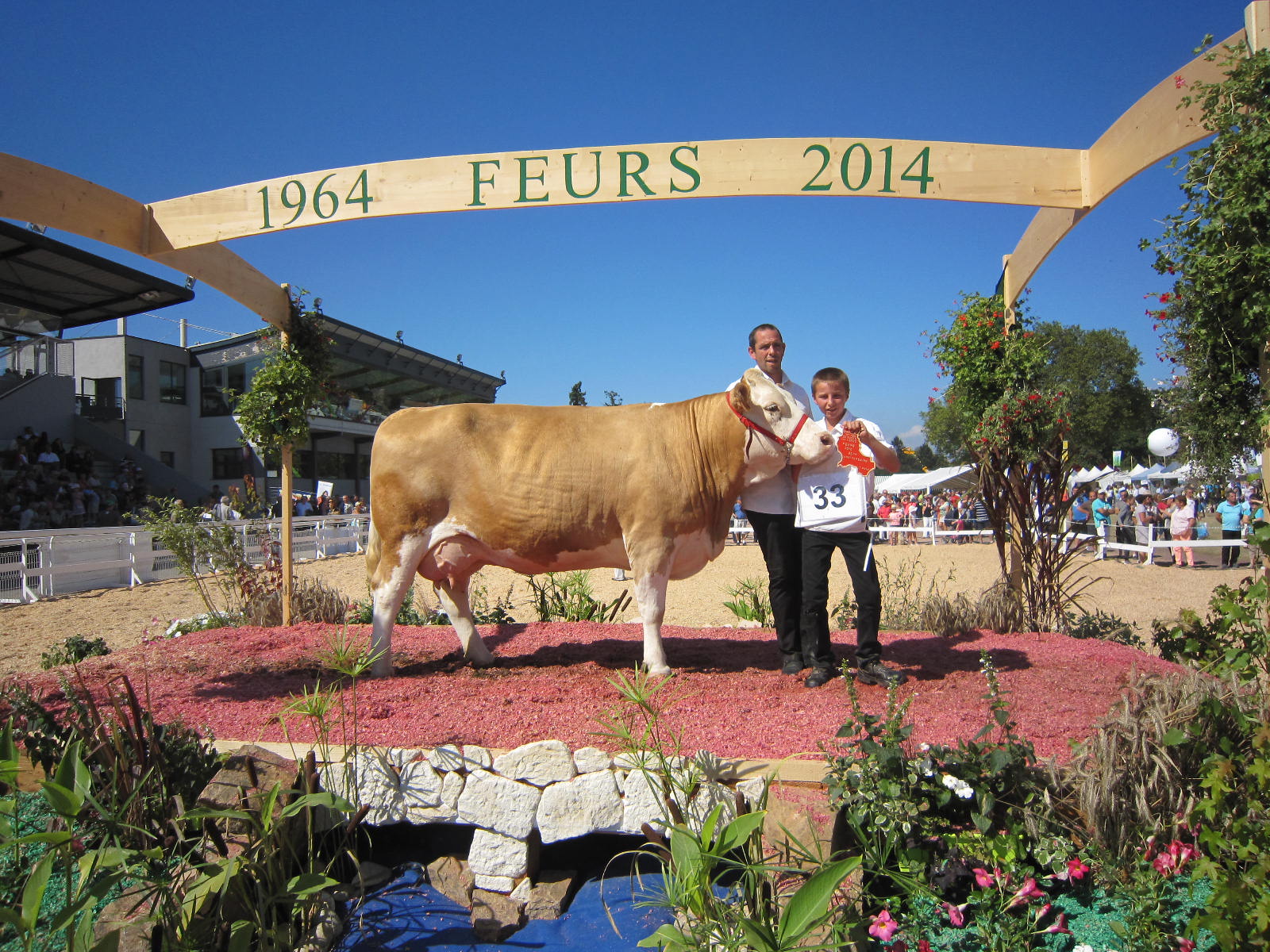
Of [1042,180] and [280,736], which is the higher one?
[1042,180]

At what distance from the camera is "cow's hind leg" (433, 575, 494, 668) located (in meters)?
5.31

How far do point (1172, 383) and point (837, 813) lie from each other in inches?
126

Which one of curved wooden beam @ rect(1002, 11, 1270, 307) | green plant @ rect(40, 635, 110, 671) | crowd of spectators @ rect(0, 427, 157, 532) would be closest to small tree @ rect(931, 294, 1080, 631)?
curved wooden beam @ rect(1002, 11, 1270, 307)

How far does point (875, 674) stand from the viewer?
14.6 feet

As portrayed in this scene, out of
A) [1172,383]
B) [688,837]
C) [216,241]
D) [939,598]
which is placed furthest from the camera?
[939,598]

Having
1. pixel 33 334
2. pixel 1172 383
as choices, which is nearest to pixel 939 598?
pixel 1172 383

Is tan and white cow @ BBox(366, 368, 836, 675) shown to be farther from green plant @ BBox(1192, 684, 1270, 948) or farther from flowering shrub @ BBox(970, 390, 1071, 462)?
green plant @ BBox(1192, 684, 1270, 948)

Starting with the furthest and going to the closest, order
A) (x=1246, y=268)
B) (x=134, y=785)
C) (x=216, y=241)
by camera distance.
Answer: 1. (x=216, y=241)
2. (x=1246, y=268)
3. (x=134, y=785)

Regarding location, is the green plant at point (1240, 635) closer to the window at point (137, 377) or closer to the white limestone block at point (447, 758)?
the white limestone block at point (447, 758)

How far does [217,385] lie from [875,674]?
35.2m

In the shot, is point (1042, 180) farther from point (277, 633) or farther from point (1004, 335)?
point (277, 633)

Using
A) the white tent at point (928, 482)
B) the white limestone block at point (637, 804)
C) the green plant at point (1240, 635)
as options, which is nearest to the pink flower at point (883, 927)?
Result: the white limestone block at point (637, 804)

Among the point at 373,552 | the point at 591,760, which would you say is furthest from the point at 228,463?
the point at 591,760

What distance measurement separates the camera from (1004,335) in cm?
604
